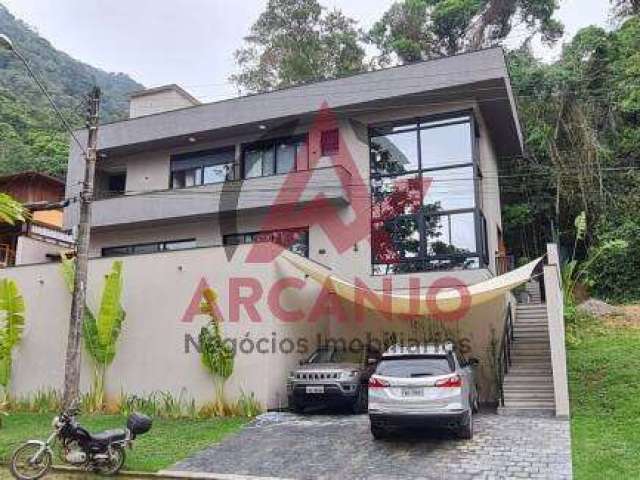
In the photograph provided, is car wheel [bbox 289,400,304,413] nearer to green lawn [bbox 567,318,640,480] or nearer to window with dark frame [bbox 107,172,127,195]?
green lawn [bbox 567,318,640,480]

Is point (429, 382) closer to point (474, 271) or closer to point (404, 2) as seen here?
point (474, 271)

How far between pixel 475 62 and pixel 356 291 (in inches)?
308

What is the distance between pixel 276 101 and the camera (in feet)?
61.2

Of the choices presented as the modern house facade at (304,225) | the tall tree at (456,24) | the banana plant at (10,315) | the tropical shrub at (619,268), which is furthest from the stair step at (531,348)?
the tall tree at (456,24)

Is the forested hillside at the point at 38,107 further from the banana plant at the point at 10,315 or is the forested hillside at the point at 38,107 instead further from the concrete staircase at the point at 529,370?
the concrete staircase at the point at 529,370

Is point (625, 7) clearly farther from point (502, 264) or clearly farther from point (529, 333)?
point (529, 333)

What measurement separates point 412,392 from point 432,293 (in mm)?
4011

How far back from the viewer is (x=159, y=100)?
23.9 meters

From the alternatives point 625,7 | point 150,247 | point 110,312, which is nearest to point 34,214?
point 150,247

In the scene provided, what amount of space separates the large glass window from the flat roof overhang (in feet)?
3.48

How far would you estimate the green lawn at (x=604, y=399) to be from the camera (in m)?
8.46

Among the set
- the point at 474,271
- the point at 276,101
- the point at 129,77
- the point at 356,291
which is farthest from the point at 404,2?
the point at 129,77

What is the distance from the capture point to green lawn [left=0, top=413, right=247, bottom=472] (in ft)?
31.8

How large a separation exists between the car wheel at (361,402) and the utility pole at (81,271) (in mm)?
6023
